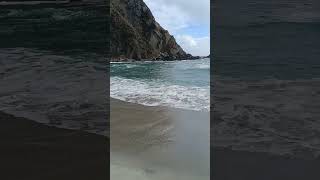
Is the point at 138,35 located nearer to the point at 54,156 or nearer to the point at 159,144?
the point at 159,144

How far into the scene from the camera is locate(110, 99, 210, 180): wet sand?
3.48 meters

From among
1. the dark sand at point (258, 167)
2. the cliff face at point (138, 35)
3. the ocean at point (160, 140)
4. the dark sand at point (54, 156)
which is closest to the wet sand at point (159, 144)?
the ocean at point (160, 140)

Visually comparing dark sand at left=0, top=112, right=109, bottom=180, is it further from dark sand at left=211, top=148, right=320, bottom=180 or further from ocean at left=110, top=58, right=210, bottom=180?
dark sand at left=211, top=148, right=320, bottom=180

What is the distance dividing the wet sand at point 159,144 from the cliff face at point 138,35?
29.2 m

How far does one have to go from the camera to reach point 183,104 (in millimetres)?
7766

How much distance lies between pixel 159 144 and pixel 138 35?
37.5 metres

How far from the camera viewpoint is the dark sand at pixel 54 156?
2.69m

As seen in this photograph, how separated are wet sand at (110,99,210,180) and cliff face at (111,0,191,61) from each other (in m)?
29.2

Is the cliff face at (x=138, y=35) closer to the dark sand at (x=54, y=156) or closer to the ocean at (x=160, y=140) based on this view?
the ocean at (x=160, y=140)

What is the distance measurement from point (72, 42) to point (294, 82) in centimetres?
151

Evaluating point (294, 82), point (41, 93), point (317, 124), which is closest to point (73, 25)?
point (41, 93)

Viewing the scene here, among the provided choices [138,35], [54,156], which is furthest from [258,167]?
[138,35]

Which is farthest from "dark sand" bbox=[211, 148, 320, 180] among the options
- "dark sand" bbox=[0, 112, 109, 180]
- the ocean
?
"dark sand" bbox=[0, 112, 109, 180]

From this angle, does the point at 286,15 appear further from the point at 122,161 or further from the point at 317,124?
the point at 122,161
